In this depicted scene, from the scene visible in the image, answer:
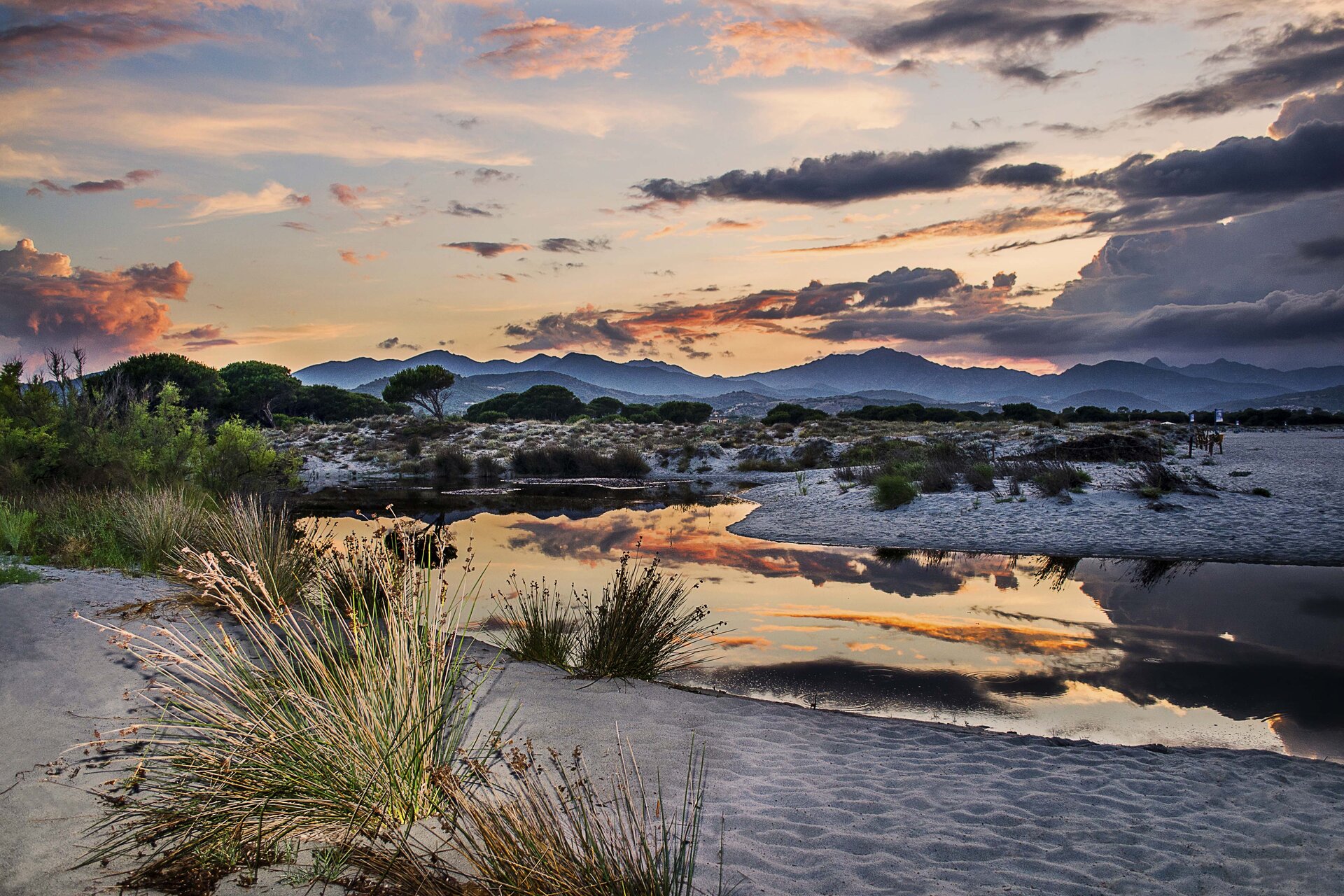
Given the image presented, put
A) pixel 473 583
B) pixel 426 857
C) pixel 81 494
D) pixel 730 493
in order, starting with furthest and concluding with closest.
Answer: pixel 730 493
pixel 81 494
pixel 473 583
pixel 426 857

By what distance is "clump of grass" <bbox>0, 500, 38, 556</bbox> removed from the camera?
10102mm

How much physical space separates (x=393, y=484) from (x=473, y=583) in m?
20.6

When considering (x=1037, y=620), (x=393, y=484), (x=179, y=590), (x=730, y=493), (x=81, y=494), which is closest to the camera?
(x=179, y=590)

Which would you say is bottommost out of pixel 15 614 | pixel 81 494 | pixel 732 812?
pixel 732 812

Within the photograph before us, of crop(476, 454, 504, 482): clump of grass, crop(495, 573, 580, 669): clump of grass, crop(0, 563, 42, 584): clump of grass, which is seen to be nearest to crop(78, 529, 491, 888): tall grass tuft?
crop(495, 573, 580, 669): clump of grass

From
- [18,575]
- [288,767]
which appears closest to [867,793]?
[288,767]

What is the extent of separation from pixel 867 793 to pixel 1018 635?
5.46m

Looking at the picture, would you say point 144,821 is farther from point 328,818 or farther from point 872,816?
point 872,816

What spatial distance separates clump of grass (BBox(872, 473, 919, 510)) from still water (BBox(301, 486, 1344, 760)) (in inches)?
151

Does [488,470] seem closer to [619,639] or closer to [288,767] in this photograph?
[619,639]

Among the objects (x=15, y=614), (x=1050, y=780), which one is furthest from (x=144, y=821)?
(x=1050, y=780)

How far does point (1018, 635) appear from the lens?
9242 millimetres

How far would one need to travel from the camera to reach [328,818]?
353cm

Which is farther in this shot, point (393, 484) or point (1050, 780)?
point (393, 484)
